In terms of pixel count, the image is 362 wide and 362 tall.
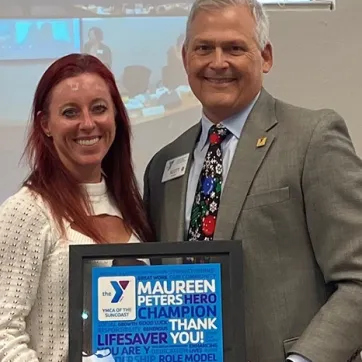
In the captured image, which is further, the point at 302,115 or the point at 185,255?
the point at 302,115

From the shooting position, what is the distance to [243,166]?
59.3 inches

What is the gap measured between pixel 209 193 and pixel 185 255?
28cm

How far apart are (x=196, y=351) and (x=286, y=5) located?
164 centimetres

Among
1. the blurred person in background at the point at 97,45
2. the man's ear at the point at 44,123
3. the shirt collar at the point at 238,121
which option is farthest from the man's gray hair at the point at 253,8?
the blurred person in background at the point at 97,45

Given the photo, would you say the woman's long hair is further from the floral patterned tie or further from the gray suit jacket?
the gray suit jacket

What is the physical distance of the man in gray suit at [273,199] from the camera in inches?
54.6

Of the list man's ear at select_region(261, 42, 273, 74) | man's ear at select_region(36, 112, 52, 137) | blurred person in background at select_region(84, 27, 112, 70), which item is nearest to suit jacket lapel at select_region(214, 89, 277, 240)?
man's ear at select_region(261, 42, 273, 74)

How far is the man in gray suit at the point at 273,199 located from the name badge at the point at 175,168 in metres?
0.06

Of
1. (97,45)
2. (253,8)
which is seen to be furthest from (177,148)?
(97,45)

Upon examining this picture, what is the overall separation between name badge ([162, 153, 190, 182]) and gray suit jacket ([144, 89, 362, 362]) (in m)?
0.22

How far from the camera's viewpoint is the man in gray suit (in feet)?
4.55

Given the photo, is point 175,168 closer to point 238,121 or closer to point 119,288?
point 238,121

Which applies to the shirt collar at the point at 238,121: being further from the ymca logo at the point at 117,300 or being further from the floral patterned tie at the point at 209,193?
the ymca logo at the point at 117,300

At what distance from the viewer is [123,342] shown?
1.30 metres
